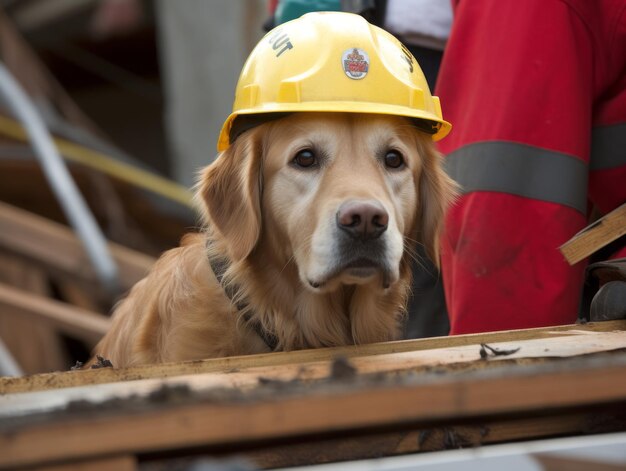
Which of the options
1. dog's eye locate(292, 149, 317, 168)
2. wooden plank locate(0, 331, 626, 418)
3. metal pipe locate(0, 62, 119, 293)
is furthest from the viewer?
metal pipe locate(0, 62, 119, 293)

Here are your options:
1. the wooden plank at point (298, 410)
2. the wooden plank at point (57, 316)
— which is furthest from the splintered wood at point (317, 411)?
the wooden plank at point (57, 316)

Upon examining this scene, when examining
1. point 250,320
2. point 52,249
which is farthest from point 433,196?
point 52,249

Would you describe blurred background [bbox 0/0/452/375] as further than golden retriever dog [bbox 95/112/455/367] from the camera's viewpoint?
Yes

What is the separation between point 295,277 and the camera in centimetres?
273

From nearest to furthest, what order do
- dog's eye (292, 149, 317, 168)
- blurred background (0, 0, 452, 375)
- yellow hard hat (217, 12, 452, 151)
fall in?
yellow hard hat (217, 12, 452, 151)
dog's eye (292, 149, 317, 168)
blurred background (0, 0, 452, 375)

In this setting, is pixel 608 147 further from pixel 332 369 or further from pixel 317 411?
pixel 317 411

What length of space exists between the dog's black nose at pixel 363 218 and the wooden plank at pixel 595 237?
1.61 feet

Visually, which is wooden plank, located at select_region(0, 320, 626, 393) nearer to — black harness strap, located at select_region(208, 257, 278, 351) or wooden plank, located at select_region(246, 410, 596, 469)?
wooden plank, located at select_region(246, 410, 596, 469)

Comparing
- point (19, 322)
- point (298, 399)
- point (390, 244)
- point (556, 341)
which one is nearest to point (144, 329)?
point (390, 244)

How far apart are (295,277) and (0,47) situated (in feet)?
18.0

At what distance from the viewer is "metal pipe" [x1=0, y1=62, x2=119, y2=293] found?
4.63 metres

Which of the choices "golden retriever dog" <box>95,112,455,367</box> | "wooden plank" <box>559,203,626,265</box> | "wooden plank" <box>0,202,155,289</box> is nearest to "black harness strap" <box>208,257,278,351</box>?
"golden retriever dog" <box>95,112,455,367</box>

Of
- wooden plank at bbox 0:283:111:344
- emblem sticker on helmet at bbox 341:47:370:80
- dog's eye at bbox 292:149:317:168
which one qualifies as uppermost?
emblem sticker on helmet at bbox 341:47:370:80

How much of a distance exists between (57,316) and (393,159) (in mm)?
2454
